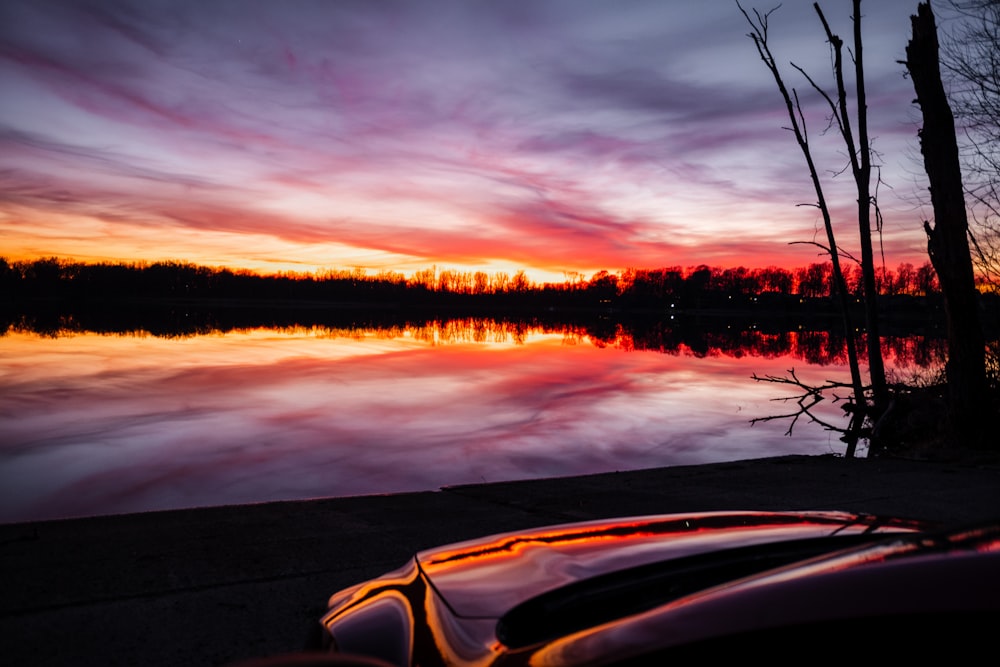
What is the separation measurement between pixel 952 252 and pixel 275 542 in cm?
979

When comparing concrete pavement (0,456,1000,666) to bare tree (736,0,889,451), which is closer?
concrete pavement (0,456,1000,666)

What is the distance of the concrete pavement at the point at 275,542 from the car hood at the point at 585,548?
1.87 metres

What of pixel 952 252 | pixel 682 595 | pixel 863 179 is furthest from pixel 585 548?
pixel 863 179

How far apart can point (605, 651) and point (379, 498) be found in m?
6.58

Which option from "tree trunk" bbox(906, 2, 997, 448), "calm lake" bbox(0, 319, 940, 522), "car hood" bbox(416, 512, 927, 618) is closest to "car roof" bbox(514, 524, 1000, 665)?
"car hood" bbox(416, 512, 927, 618)

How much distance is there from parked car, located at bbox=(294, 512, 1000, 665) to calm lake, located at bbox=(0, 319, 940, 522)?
859cm

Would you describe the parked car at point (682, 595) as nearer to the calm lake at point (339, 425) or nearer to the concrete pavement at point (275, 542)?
the concrete pavement at point (275, 542)

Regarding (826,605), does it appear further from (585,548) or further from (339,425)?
(339,425)

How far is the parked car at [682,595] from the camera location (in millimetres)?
1100

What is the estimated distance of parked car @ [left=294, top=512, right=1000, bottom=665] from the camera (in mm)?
1100

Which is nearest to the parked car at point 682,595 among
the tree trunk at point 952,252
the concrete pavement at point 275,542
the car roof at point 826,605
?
the car roof at point 826,605

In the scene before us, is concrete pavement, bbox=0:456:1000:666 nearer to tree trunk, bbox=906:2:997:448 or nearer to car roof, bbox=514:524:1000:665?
tree trunk, bbox=906:2:997:448

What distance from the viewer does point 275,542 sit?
18.1ft

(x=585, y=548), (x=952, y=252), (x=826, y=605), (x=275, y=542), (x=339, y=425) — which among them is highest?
(x=952, y=252)
